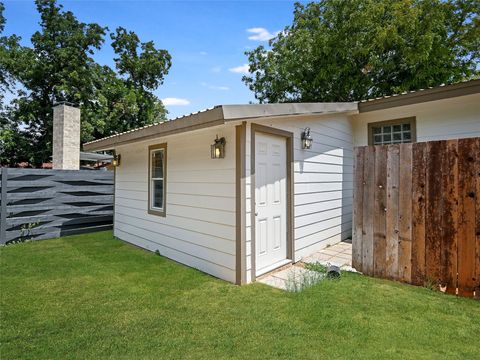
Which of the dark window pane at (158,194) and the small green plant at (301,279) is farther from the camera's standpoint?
the dark window pane at (158,194)

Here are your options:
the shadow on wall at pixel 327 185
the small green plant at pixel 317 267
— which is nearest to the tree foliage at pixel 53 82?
the shadow on wall at pixel 327 185

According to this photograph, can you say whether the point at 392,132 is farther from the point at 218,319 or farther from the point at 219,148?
the point at 218,319

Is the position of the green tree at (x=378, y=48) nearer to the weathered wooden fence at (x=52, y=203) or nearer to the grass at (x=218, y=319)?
the weathered wooden fence at (x=52, y=203)

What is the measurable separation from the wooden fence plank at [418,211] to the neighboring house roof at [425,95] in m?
2.19

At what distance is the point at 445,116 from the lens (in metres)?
5.42

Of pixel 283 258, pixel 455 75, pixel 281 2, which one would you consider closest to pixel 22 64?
pixel 281 2

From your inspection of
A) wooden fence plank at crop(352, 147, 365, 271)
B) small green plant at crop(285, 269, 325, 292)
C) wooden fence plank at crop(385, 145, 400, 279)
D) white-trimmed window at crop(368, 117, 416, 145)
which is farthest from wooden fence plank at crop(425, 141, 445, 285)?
white-trimmed window at crop(368, 117, 416, 145)

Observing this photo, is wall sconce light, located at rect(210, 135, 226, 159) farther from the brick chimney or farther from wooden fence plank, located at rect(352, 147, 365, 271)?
the brick chimney

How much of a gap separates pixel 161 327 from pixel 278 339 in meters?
1.13

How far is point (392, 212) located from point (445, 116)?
3109 mm

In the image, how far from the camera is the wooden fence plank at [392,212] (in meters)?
→ 3.67

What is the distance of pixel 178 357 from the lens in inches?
87.9

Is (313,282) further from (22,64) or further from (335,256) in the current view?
(22,64)

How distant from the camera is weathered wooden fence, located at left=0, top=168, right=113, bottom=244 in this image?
6.33 meters
